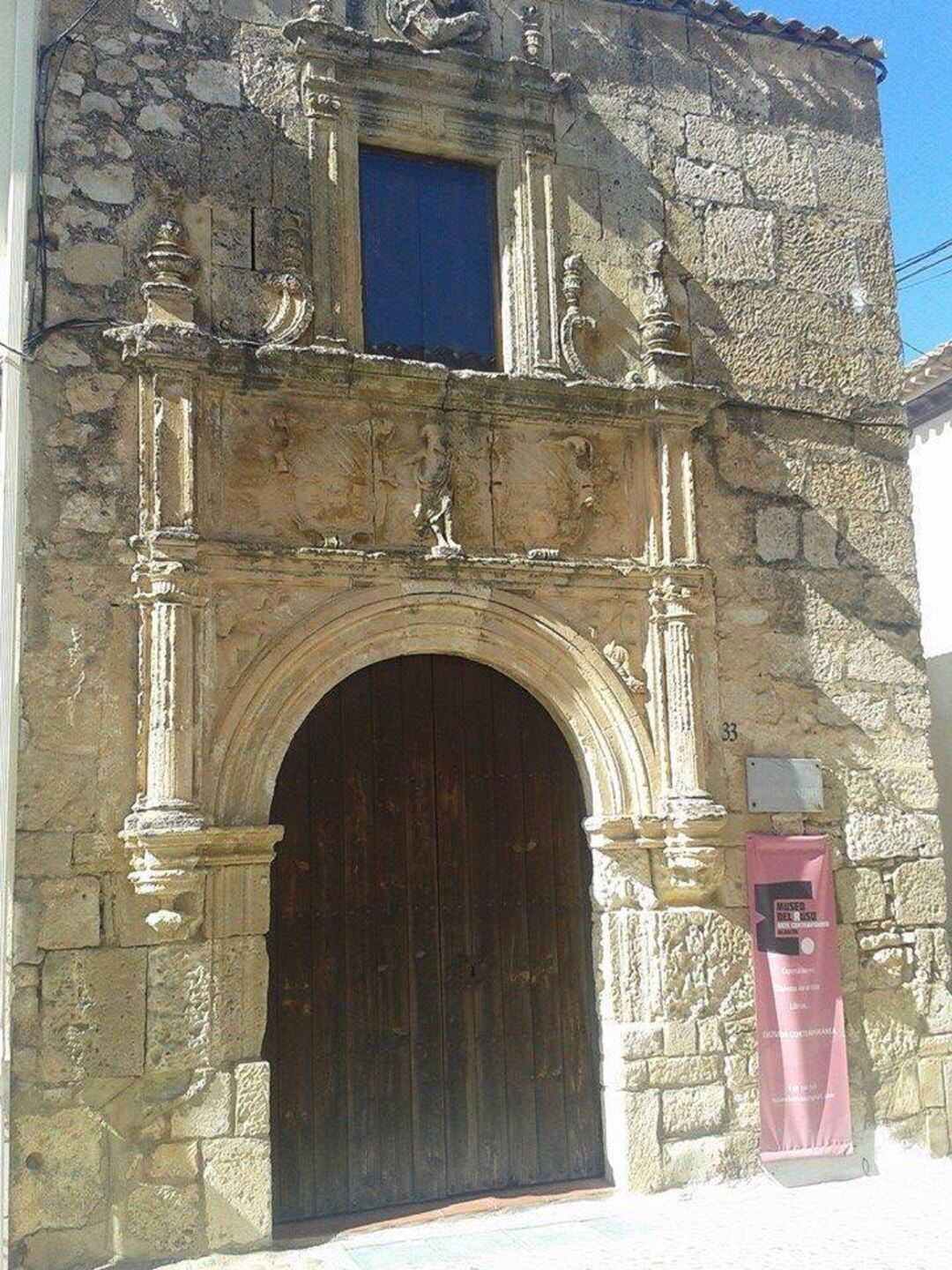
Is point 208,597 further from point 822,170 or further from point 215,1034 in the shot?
point 822,170

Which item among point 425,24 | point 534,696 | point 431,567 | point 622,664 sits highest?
point 425,24

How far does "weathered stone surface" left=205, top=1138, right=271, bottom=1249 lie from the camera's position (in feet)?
15.2

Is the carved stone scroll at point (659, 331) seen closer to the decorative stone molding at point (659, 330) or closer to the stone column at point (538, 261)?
the decorative stone molding at point (659, 330)

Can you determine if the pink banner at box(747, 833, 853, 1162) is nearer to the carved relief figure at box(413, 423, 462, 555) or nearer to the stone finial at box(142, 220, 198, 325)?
the carved relief figure at box(413, 423, 462, 555)

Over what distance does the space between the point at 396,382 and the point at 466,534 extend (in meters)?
0.71

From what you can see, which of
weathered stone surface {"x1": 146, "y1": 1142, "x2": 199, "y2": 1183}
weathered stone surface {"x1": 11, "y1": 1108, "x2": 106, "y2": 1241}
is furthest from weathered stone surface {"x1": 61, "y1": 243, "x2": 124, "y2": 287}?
weathered stone surface {"x1": 146, "y1": 1142, "x2": 199, "y2": 1183}

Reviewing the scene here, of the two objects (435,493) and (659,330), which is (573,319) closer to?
(659,330)

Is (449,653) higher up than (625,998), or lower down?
higher up

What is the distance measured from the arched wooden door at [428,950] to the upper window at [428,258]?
4.75 ft

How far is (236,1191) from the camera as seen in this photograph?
4660mm

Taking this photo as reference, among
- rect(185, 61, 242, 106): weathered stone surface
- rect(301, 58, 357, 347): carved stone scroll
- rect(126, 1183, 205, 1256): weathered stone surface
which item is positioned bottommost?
rect(126, 1183, 205, 1256): weathered stone surface

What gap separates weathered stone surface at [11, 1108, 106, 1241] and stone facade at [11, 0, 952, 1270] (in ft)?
0.04

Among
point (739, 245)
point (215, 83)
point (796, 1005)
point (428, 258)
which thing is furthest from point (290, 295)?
point (796, 1005)

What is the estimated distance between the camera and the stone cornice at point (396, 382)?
4.99 m
